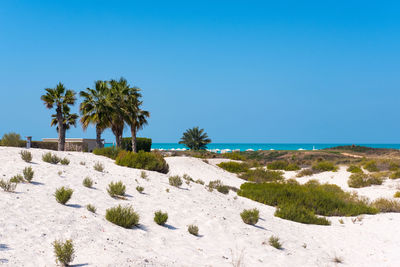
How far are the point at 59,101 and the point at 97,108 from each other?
11.9ft

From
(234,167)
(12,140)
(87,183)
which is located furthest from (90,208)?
(12,140)

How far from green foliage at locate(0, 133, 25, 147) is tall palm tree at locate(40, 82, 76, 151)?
3.41 m

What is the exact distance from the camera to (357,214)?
1427cm

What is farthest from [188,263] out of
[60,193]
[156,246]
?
[60,193]

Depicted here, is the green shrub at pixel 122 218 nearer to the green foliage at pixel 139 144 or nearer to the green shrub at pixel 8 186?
the green shrub at pixel 8 186

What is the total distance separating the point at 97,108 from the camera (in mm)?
34500

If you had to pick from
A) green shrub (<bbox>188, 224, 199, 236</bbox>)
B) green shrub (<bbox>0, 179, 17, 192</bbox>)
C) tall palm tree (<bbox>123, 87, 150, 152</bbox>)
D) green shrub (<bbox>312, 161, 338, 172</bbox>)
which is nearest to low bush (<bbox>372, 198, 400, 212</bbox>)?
green shrub (<bbox>188, 224, 199, 236</bbox>)

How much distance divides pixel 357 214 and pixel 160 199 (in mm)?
8721

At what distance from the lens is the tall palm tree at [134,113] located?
34844 millimetres

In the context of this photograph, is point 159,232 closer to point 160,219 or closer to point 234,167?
point 160,219

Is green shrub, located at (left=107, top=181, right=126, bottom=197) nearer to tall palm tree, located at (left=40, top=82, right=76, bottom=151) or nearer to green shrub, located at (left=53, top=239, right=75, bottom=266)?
green shrub, located at (left=53, top=239, right=75, bottom=266)

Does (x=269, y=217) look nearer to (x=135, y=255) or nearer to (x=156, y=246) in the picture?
(x=156, y=246)

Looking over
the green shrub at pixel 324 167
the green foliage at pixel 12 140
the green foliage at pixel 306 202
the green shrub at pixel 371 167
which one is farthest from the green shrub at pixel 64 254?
the green foliage at pixel 12 140

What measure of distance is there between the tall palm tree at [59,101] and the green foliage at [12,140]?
3413 mm
